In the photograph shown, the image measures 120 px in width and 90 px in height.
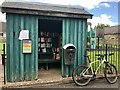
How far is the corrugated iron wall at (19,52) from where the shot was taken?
7.52 m

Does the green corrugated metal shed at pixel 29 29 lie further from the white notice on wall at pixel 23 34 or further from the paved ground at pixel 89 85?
the paved ground at pixel 89 85

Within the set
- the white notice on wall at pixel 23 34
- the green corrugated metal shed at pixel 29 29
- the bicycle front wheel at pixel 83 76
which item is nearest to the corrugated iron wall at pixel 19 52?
the green corrugated metal shed at pixel 29 29

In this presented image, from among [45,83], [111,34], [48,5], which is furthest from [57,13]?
[111,34]

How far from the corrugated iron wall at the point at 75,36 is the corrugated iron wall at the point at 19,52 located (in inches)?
47.3

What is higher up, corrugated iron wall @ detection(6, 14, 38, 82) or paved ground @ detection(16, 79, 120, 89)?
corrugated iron wall @ detection(6, 14, 38, 82)

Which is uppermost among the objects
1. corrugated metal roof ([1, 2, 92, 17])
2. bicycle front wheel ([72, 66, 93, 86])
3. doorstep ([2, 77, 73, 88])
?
corrugated metal roof ([1, 2, 92, 17])

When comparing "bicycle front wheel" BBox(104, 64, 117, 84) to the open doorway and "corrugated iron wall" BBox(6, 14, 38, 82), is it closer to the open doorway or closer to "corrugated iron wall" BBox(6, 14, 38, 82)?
"corrugated iron wall" BBox(6, 14, 38, 82)

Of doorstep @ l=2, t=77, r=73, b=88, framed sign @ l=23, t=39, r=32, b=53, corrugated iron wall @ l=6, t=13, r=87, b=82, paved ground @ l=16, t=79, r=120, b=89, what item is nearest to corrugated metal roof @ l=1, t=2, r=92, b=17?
corrugated iron wall @ l=6, t=13, r=87, b=82

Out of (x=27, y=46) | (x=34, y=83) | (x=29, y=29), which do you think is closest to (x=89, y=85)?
(x=34, y=83)

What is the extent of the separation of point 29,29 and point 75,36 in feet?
6.14

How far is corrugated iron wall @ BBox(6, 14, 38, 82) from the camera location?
7.52 metres

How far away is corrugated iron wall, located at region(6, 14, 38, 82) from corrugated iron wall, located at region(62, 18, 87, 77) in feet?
3.94

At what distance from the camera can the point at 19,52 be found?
7.68 m

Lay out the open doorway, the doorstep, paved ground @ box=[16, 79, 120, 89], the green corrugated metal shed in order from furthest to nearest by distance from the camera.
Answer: the open doorway
the green corrugated metal shed
paved ground @ box=[16, 79, 120, 89]
the doorstep
